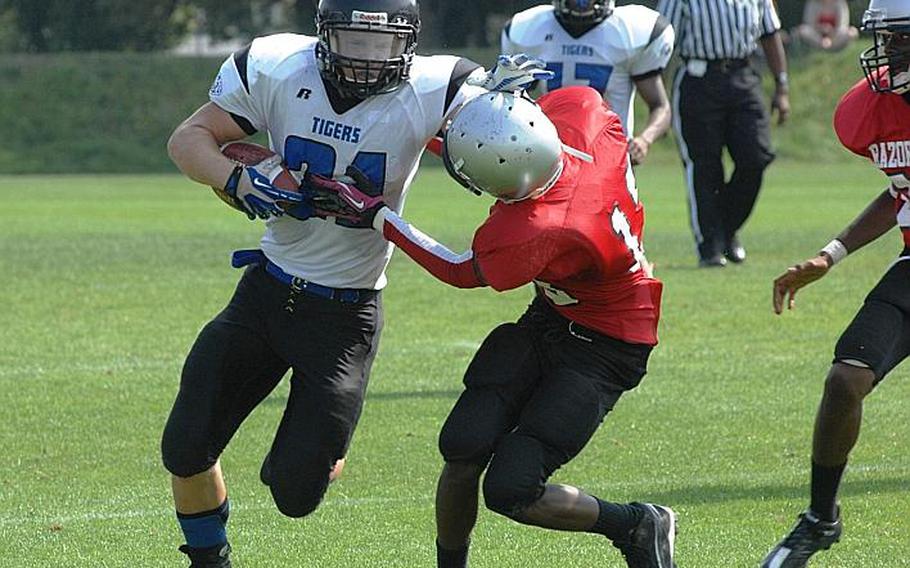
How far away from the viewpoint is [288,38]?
484 centimetres

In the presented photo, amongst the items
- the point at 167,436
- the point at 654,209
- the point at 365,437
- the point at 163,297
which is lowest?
A: the point at 654,209

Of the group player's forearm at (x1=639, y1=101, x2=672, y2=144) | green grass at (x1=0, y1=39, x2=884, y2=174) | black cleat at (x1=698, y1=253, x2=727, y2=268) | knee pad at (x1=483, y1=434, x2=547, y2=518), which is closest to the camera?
knee pad at (x1=483, y1=434, x2=547, y2=518)

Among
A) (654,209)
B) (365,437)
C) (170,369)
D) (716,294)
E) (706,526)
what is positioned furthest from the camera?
(654,209)

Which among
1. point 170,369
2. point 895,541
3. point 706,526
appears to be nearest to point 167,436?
point 706,526

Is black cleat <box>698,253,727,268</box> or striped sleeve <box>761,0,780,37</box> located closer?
striped sleeve <box>761,0,780,37</box>

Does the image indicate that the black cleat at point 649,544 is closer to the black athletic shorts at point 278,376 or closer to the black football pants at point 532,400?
the black football pants at point 532,400

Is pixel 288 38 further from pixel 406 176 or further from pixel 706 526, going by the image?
pixel 706 526

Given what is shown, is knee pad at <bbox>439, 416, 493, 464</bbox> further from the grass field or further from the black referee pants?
the black referee pants

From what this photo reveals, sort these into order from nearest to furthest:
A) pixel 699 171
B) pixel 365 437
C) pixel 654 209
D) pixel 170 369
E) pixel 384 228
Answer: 1. pixel 384 228
2. pixel 365 437
3. pixel 170 369
4. pixel 699 171
5. pixel 654 209

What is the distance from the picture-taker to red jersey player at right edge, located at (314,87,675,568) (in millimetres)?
4148

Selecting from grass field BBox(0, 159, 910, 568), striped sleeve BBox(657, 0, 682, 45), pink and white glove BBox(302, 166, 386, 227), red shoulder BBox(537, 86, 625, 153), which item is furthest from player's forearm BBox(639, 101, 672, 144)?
pink and white glove BBox(302, 166, 386, 227)

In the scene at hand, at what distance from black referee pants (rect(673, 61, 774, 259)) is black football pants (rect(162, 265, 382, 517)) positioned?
705 centimetres

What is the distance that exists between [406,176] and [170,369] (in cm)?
348

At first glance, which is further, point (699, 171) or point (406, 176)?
point (699, 171)
